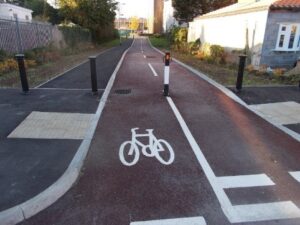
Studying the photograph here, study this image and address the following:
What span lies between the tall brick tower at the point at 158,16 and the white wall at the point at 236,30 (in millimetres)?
62019

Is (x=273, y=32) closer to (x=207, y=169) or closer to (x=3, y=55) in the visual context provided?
(x=207, y=169)

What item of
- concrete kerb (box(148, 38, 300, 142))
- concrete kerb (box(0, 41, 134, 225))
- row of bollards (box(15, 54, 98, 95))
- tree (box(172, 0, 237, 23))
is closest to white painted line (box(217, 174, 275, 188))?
concrete kerb (box(148, 38, 300, 142))

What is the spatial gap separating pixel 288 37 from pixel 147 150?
1265 cm

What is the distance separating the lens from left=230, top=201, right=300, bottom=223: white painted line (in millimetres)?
3395

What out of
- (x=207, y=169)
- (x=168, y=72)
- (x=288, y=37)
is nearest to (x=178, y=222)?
(x=207, y=169)

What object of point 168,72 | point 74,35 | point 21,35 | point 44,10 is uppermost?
Answer: point 44,10

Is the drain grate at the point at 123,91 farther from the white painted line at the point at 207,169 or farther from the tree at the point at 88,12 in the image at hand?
the tree at the point at 88,12

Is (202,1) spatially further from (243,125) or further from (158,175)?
(158,175)

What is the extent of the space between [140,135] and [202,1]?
34.9 meters

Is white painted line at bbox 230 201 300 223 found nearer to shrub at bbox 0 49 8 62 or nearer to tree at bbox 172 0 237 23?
shrub at bbox 0 49 8 62

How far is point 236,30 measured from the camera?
1739 centimetres

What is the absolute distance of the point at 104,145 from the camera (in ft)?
17.5

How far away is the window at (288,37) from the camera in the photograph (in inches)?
553

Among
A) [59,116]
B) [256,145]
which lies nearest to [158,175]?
[256,145]
